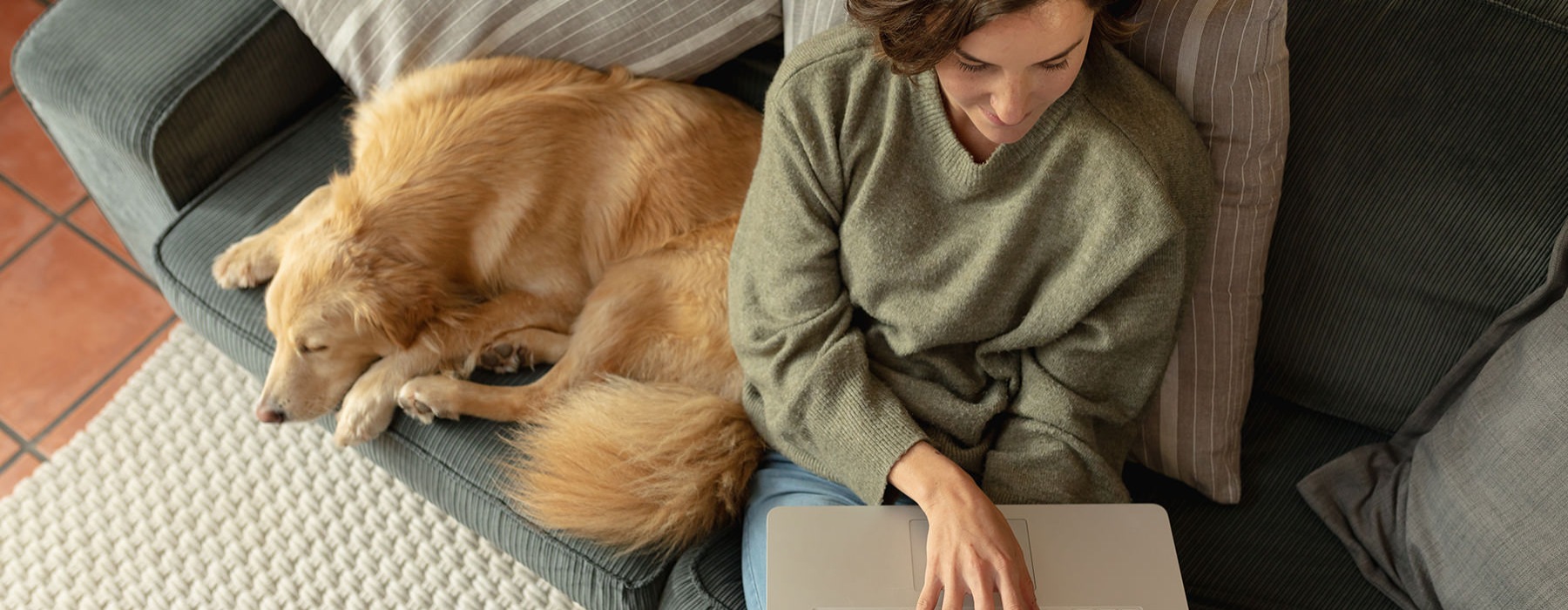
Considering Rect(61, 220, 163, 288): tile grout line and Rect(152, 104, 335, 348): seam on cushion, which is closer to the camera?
Rect(152, 104, 335, 348): seam on cushion

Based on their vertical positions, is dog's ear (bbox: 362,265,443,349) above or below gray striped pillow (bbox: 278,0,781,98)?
below

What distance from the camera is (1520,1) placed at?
3.71ft

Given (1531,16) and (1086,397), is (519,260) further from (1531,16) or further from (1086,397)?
(1531,16)

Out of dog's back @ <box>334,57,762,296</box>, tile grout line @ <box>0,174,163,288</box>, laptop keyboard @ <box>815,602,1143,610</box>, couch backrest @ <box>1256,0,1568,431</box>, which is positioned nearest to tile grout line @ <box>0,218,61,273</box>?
tile grout line @ <box>0,174,163,288</box>

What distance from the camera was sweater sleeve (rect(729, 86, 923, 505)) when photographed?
1128 millimetres

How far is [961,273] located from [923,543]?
29cm

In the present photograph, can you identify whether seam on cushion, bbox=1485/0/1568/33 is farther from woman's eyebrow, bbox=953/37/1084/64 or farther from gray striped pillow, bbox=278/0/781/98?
gray striped pillow, bbox=278/0/781/98

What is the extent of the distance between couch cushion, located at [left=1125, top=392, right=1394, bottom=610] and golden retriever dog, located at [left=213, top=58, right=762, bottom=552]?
0.56 metres

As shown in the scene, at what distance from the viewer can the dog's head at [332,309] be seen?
1358 millimetres

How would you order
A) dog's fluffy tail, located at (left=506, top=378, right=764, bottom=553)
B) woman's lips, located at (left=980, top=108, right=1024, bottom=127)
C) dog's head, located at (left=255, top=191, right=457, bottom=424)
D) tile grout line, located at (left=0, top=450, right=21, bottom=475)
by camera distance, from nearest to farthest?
woman's lips, located at (left=980, top=108, right=1024, bottom=127)
dog's fluffy tail, located at (left=506, top=378, right=764, bottom=553)
dog's head, located at (left=255, top=191, right=457, bottom=424)
tile grout line, located at (left=0, top=450, right=21, bottom=475)

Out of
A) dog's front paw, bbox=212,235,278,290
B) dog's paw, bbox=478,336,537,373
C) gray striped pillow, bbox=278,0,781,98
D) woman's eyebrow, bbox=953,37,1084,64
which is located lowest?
dog's paw, bbox=478,336,537,373

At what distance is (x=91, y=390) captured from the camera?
1.88 meters

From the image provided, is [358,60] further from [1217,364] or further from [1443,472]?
[1443,472]

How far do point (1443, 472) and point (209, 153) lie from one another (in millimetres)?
1668
